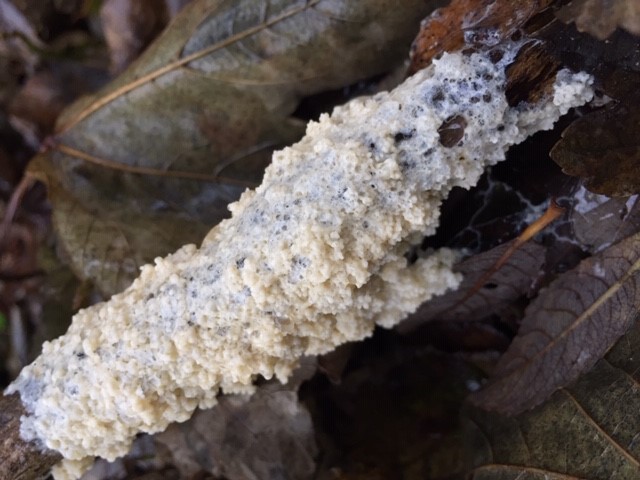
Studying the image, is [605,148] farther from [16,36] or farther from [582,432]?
[16,36]

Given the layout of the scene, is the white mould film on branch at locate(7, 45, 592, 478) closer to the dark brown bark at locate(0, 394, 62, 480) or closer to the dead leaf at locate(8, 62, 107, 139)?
the dark brown bark at locate(0, 394, 62, 480)

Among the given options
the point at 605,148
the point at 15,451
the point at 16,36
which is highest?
the point at 16,36

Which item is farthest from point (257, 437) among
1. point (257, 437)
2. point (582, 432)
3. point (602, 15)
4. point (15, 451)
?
point (602, 15)

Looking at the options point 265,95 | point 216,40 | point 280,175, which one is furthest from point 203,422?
point 216,40

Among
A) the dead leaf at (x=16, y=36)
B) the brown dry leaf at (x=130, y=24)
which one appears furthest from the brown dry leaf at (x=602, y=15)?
the dead leaf at (x=16, y=36)

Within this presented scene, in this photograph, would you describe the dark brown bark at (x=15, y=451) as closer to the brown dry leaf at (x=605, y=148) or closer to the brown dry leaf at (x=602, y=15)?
the brown dry leaf at (x=605, y=148)

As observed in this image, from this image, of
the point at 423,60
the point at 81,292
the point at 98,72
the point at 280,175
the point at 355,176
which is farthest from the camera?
the point at 98,72

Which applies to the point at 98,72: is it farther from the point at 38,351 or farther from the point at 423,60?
the point at 423,60
